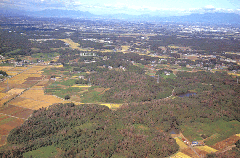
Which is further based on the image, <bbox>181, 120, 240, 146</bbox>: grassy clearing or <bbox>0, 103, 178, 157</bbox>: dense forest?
<bbox>181, 120, 240, 146</bbox>: grassy clearing

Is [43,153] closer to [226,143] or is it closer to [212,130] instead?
[226,143]

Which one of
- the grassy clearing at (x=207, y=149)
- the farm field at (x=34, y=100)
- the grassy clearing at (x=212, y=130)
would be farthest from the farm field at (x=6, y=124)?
the grassy clearing at (x=207, y=149)

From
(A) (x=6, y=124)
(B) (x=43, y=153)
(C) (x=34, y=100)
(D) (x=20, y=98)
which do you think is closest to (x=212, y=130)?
(B) (x=43, y=153)

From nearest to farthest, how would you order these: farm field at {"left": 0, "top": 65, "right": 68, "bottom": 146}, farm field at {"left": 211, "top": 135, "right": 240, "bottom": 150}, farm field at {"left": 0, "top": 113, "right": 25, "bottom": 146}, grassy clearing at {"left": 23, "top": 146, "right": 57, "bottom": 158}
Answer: grassy clearing at {"left": 23, "top": 146, "right": 57, "bottom": 158} → farm field at {"left": 211, "top": 135, "right": 240, "bottom": 150} → farm field at {"left": 0, "top": 113, "right": 25, "bottom": 146} → farm field at {"left": 0, "top": 65, "right": 68, "bottom": 146}

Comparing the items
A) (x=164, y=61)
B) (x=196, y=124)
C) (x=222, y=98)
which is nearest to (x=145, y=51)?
(x=164, y=61)

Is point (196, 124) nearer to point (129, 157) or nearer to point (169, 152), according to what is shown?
point (169, 152)

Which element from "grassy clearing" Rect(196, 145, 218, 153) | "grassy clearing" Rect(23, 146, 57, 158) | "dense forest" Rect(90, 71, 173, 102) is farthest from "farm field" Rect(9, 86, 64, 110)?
"grassy clearing" Rect(196, 145, 218, 153)

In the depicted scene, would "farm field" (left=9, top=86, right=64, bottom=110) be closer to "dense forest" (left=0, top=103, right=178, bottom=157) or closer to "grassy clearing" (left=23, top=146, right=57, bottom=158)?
"dense forest" (left=0, top=103, right=178, bottom=157)

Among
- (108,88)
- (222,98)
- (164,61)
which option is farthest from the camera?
(164,61)
